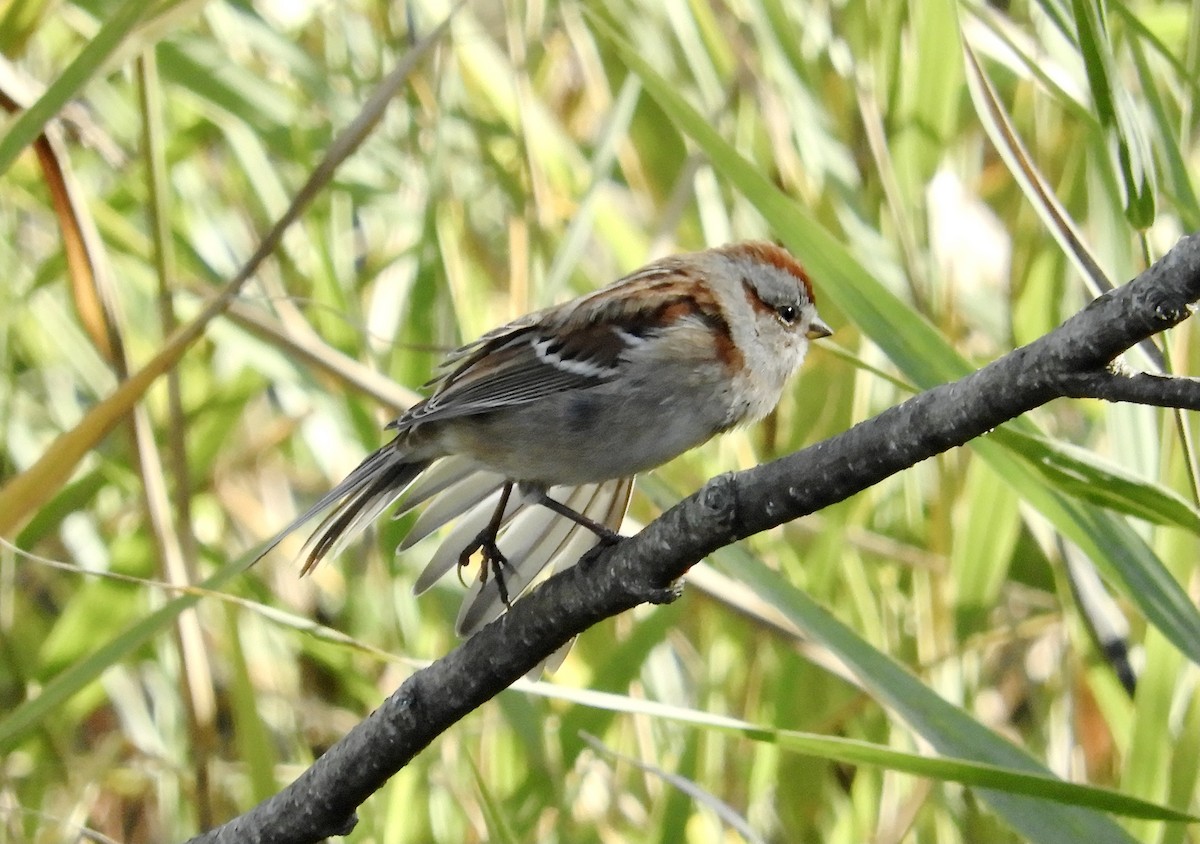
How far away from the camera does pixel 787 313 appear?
173cm

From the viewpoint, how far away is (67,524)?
6.66 feet

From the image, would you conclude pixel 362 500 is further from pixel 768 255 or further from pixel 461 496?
pixel 768 255

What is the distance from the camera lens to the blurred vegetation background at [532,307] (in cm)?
140

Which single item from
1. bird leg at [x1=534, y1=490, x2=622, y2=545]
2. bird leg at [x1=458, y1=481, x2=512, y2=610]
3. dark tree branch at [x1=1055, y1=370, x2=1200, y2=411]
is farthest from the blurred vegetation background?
dark tree branch at [x1=1055, y1=370, x2=1200, y2=411]

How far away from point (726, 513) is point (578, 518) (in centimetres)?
58

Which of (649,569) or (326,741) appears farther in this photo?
(326,741)

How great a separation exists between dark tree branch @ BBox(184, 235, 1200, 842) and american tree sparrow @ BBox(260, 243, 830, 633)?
37 centimetres

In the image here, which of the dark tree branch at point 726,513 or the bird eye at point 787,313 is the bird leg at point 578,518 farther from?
the bird eye at point 787,313

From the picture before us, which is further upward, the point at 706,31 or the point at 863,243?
the point at 706,31

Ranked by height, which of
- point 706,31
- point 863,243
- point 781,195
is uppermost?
point 706,31

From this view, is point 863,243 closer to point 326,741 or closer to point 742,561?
point 742,561

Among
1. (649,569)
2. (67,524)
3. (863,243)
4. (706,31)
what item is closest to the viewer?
(649,569)

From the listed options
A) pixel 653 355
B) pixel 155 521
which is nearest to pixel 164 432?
pixel 155 521

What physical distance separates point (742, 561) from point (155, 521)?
2.36 ft
